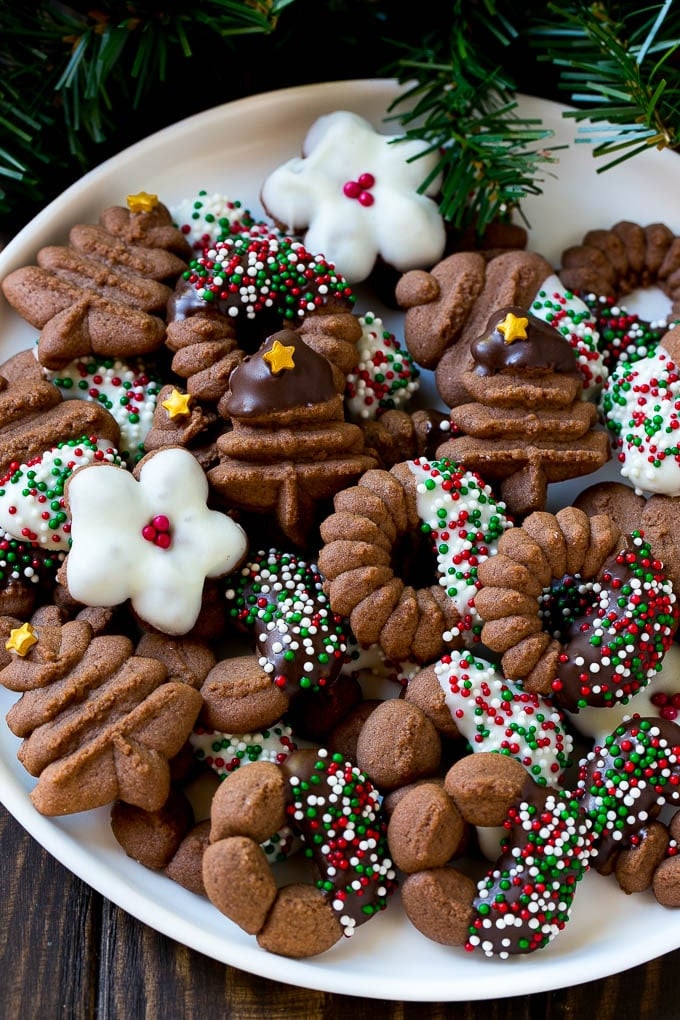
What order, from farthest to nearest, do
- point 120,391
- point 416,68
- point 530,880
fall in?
point 416,68 → point 120,391 → point 530,880

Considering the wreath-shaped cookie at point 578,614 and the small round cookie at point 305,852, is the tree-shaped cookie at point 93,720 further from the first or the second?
the wreath-shaped cookie at point 578,614

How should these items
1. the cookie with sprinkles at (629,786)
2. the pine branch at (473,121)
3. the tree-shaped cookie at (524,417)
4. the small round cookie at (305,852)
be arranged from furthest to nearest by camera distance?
1. the pine branch at (473,121)
2. the tree-shaped cookie at (524,417)
3. the cookie with sprinkles at (629,786)
4. the small round cookie at (305,852)

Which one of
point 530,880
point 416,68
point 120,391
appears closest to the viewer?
point 530,880

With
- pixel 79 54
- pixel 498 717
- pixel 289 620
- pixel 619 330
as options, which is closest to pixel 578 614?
pixel 498 717

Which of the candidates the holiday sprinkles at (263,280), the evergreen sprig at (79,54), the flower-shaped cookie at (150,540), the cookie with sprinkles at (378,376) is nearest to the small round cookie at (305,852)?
the flower-shaped cookie at (150,540)

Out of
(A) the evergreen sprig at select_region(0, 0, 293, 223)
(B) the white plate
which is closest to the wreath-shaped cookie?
(B) the white plate

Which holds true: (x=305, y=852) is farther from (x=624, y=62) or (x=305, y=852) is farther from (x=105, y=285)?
(x=624, y=62)

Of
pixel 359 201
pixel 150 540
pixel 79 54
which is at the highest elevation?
pixel 79 54
